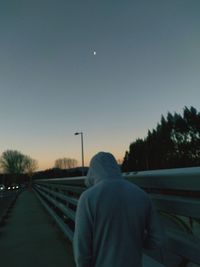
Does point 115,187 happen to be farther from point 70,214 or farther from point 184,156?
point 184,156

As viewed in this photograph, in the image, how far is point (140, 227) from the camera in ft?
10.5

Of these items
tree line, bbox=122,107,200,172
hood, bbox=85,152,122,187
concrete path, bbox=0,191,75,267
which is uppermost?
tree line, bbox=122,107,200,172

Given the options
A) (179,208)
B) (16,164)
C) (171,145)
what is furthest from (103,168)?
(16,164)

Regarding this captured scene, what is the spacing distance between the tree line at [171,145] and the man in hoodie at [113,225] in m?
60.7

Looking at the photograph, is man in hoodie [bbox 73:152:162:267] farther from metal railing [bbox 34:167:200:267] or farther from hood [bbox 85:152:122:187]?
metal railing [bbox 34:167:200:267]

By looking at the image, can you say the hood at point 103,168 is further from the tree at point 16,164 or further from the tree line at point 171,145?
the tree at point 16,164

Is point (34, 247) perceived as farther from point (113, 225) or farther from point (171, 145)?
point (171, 145)

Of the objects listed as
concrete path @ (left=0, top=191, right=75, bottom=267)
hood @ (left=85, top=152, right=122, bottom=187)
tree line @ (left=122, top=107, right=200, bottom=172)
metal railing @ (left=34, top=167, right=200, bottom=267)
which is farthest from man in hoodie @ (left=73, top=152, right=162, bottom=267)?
tree line @ (left=122, top=107, right=200, bottom=172)

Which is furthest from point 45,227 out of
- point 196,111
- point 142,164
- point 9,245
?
point 142,164

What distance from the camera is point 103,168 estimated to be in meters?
3.29

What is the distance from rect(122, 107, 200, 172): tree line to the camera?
66.1 m

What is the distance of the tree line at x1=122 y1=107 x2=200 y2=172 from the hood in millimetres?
60611

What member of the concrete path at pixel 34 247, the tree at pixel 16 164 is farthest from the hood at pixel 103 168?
the tree at pixel 16 164

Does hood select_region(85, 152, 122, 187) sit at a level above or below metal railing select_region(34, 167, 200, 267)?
above
